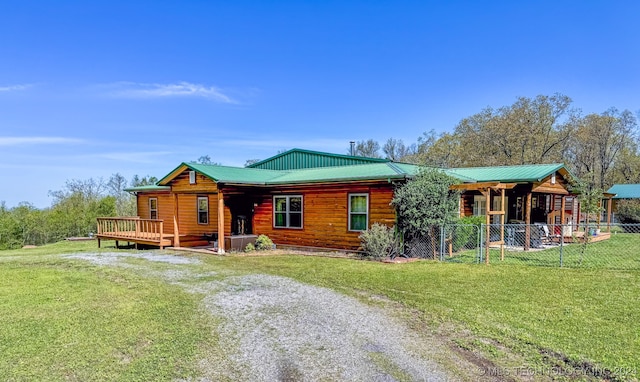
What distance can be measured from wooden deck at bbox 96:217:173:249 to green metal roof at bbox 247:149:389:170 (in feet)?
21.1

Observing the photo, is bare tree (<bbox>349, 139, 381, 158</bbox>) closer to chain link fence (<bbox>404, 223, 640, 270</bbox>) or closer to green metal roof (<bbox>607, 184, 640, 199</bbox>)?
green metal roof (<bbox>607, 184, 640, 199</bbox>)

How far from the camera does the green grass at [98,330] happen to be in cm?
376

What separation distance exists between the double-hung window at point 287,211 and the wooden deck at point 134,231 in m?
4.56

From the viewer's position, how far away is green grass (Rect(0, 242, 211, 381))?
12.3 ft

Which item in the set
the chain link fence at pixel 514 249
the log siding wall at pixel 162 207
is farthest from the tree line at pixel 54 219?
the chain link fence at pixel 514 249

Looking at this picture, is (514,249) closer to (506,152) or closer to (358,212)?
(358,212)

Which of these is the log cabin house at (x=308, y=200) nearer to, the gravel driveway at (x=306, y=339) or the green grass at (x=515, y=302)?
the green grass at (x=515, y=302)

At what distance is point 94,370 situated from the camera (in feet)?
12.2

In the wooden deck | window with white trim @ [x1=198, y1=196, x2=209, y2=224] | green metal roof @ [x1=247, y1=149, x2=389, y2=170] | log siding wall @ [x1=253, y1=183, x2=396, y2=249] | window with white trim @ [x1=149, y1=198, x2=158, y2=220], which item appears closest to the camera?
log siding wall @ [x1=253, y1=183, x2=396, y2=249]

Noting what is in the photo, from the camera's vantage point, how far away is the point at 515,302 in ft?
20.5

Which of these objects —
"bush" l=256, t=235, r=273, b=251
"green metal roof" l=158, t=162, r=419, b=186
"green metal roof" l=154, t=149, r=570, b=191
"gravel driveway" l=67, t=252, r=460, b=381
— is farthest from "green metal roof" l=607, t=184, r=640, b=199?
"gravel driveway" l=67, t=252, r=460, b=381

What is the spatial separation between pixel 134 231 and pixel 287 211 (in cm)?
769

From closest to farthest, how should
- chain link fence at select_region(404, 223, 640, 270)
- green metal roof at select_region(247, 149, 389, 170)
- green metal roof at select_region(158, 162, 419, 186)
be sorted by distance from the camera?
chain link fence at select_region(404, 223, 640, 270), green metal roof at select_region(158, 162, 419, 186), green metal roof at select_region(247, 149, 389, 170)

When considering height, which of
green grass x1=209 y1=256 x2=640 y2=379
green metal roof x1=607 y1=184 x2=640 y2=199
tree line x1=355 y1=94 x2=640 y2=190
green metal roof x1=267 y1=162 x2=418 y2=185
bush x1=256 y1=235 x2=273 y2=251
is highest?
tree line x1=355 y1=94 x2=640 y2=190
